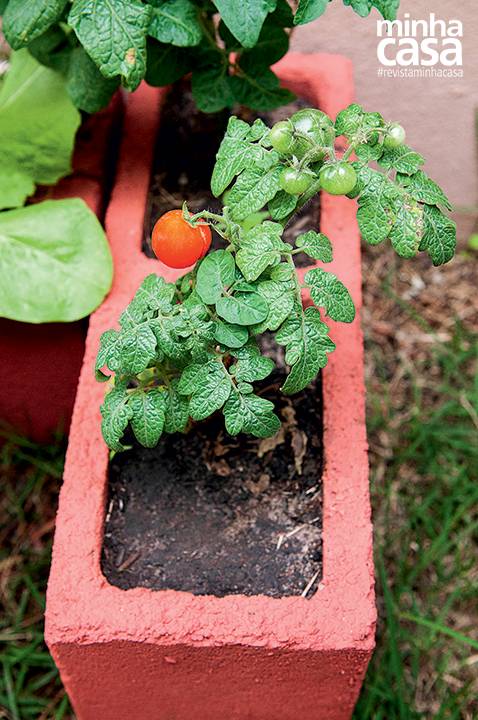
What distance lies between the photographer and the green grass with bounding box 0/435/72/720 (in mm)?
1444

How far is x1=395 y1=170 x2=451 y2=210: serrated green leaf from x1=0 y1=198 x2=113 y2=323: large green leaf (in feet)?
2.05

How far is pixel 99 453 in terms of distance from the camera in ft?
3.84

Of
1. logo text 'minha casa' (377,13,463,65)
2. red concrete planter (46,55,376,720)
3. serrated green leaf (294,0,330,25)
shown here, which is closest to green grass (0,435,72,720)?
red concrete planter (46,55,376,720)

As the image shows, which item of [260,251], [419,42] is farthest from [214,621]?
[419,42]

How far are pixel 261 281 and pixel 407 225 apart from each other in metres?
0.22

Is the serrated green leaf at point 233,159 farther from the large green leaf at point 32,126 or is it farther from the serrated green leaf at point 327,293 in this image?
the large green leaf at point 32,126

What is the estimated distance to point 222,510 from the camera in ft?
3.87

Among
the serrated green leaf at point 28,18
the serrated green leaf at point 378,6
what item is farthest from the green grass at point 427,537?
the serrated green leaf at point 28,18

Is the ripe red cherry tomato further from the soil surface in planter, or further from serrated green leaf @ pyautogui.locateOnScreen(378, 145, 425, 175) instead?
the soil surface in planter

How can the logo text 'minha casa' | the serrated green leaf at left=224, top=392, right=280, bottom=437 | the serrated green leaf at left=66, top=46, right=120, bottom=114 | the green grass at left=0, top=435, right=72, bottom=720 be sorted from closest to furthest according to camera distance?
the serrated green leaf at left=224, top=392, right=280, bottom=437, the serrated green leaf at left=66, top=46, right=120, bottom=114, the green grass at left=0, top=435, right=72, bottom=720, the logo text 'minha casa'

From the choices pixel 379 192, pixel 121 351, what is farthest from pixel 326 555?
pixel 379 192

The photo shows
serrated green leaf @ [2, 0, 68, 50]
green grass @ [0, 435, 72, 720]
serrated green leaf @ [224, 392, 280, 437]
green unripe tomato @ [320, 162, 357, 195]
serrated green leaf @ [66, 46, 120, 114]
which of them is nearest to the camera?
green unripe tomato @ [320, 162, 357, 195]

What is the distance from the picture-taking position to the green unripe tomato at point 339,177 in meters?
0.83

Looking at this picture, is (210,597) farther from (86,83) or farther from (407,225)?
(86,83)
